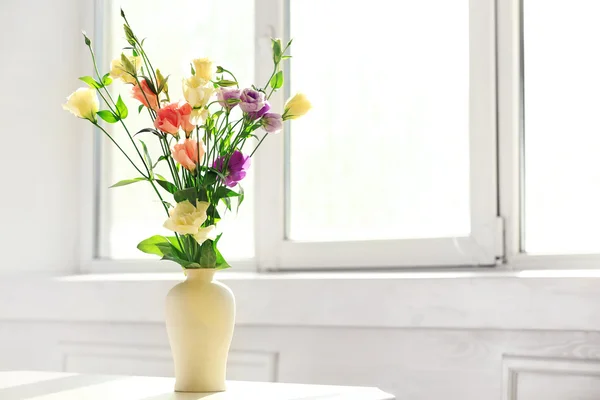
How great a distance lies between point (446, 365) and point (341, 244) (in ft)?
1.19

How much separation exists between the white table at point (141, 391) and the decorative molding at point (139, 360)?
11.8 inches

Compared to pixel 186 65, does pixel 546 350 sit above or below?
below

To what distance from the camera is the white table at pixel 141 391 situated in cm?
128

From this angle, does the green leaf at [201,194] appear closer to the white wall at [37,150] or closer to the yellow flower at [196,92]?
the yellow flower at [196,92]

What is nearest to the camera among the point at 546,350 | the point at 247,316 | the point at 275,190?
the point at 546,350

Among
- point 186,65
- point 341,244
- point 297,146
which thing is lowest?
point 341,244

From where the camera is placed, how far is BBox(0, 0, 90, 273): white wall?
219cm

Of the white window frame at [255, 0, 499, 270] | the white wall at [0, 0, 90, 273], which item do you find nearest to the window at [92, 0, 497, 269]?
the white window frame at [255, 0, 499, 270]

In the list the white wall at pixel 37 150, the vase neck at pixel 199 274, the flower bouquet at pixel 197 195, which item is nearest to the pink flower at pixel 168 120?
the flower bouquet at pixel 197 195

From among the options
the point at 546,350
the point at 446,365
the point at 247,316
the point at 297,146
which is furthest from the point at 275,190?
the point at 546,350

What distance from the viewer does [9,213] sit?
2191 mm

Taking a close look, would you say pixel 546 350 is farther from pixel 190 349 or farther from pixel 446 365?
pixel 190 349

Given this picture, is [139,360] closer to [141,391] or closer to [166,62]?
[141,391]

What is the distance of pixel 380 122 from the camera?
1.84 meters
